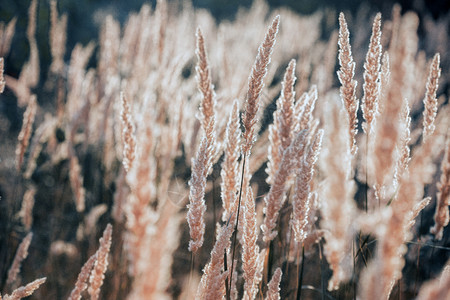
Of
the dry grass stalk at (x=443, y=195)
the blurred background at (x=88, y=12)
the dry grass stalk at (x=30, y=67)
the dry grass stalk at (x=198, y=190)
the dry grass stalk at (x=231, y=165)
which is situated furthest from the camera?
the blurred background at (x=88, y=12)

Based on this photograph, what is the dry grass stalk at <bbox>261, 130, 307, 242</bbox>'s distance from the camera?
851 mm

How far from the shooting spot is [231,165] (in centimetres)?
103

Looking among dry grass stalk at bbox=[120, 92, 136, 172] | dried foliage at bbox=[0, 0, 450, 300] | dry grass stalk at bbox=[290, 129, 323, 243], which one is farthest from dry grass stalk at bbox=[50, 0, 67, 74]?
dry grass stalk at bbox=[290, 129, 323, 243]

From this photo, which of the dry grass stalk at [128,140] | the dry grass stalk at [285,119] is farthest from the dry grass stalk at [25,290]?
the dry grass stalk at [285,119]

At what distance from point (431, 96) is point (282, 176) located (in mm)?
696

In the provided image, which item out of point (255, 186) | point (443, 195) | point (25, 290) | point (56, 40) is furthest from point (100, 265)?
point (56, 40)

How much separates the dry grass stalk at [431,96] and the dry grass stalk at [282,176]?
1.85 feet

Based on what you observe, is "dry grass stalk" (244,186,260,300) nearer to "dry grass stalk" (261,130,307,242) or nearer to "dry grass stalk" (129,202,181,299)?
"dry grass stalk" (261,130,307,242)

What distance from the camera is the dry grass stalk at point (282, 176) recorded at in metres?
0.85

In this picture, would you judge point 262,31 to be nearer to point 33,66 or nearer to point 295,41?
point 295,41

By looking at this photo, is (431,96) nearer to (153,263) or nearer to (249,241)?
(249,241)

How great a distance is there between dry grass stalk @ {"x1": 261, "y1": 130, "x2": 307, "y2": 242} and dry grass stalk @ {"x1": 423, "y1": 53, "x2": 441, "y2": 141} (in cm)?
56

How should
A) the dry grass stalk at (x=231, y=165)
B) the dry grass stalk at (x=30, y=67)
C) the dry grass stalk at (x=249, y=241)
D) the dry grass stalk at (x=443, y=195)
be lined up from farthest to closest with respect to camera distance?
the dry grass stalk at (x=30, y=67) < the dry grass stalk at (x=443, y=195) < the dry grass stalk at (x=231, y=165) < the dry grass stalk at (x=249, y=241)

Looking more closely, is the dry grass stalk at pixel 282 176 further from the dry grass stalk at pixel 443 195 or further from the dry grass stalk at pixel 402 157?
the dry grass stalk at pixel 443 195
